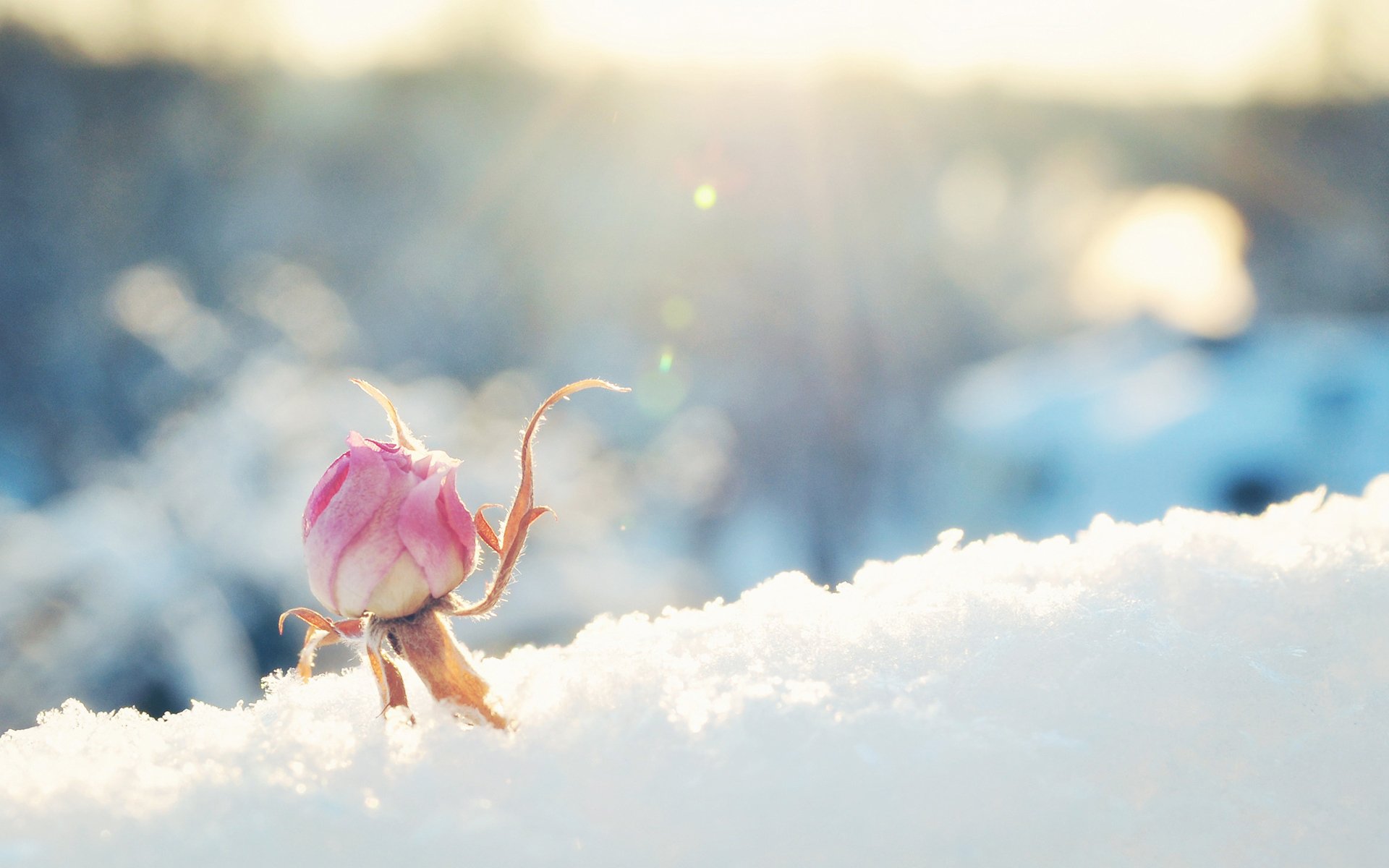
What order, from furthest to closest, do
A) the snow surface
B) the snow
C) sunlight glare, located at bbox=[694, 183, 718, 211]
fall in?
sunlight glare, located at bbox=[694, 183, 718, 211] → the snow → the snow surface

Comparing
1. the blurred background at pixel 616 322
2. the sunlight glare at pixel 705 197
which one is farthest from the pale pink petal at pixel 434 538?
the sunlight glare at pixel 705 197

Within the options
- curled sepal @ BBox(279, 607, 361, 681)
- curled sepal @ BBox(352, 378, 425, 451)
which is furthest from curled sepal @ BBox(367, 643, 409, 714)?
curled sepal @ BBox(352, 378, 425, 451)

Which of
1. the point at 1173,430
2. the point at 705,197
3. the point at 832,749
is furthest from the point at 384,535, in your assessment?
the point at 705,197

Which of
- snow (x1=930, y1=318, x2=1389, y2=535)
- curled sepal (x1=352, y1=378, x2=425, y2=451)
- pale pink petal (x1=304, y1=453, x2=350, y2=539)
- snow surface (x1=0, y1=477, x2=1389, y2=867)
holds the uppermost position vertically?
snow (x1=930, y1=318, x2=1389, y2=535)

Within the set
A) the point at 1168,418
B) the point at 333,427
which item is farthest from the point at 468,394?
the point at 1168,418

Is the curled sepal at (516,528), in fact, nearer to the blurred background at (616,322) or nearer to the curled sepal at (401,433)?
the curled sepal at (401,433)

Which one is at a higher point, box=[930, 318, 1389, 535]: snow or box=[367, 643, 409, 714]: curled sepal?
box=[930, 318, 1389, 535]: snow

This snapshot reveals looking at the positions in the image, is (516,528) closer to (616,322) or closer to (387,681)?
(387,681)

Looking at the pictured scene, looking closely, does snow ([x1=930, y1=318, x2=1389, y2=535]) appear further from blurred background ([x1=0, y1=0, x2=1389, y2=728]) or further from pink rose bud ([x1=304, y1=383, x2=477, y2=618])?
pink rose bud ([x1=304, y1=383, x2=477, y2=618])
